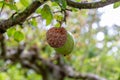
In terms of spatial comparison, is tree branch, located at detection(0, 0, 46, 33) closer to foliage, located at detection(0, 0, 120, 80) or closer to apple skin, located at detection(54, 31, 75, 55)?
apple skin, located at detection(54, 31, 75, 55)

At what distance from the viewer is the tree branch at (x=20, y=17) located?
43.6 inches

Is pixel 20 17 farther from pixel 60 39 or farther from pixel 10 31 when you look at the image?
pixel 10 31

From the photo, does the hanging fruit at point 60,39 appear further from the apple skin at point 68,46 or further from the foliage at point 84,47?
the foliage at point 84,47

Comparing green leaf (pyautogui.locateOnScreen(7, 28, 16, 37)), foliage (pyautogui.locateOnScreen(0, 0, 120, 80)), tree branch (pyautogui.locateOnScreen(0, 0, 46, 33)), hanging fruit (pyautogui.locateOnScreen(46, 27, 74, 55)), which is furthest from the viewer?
foliage (pyautogui.locateOnScreen(0, 0, 120, 80))

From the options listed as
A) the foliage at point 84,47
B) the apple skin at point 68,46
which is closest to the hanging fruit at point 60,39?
the apple skin at point 68,46

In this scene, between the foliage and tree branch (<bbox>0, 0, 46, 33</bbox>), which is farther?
the foliage

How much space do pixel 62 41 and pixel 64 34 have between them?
31 millimetres

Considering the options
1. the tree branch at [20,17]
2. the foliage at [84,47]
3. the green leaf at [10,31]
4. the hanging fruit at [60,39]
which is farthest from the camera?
the foliage at [84,47]

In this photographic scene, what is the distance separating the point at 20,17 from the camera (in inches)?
45.3

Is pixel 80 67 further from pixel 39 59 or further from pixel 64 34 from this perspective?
pixel 64 34

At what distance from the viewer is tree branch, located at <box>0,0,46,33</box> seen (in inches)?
43.6

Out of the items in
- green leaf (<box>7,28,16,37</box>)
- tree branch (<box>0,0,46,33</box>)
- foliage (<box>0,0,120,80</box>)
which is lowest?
tree branch (<box>0,0,46,33</box>)

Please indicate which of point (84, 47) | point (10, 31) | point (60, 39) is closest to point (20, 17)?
point (60, 39)

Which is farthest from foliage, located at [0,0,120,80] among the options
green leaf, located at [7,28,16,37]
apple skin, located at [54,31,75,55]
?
apple skin, located at [54,31,75,55]
